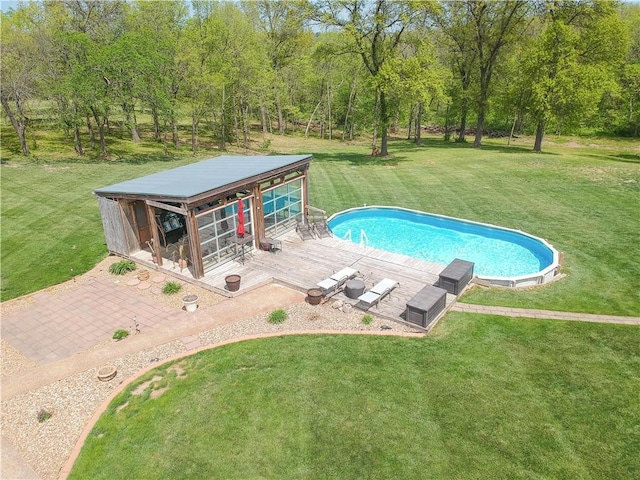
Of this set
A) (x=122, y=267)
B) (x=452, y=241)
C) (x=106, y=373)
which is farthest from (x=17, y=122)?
(x=452, y=241)

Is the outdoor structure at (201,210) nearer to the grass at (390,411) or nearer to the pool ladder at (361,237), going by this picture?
the pool ladder at (361,237)

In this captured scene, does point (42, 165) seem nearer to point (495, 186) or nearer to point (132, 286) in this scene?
point (132, 286)

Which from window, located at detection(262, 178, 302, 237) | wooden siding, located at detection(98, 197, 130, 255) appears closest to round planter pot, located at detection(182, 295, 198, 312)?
wooden siding, located at detection(98, 197, 130, 255)

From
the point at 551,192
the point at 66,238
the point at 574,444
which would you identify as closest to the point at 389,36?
the point at 551,192

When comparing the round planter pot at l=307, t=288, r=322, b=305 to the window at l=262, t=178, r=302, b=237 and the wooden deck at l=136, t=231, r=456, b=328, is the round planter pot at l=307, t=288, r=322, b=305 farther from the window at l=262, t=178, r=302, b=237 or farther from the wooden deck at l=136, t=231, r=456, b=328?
the window at l=262, t=178, r=302, b=237

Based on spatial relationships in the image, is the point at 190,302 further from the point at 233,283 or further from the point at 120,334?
the point at 120,334

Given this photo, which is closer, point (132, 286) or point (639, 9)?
point (132, 286)
